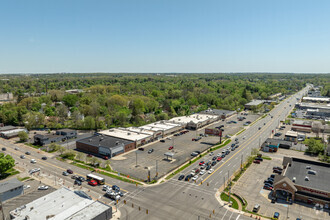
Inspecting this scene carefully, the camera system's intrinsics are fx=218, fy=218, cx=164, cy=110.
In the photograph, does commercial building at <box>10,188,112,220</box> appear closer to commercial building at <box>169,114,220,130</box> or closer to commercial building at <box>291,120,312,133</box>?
commercial building at <box>169,114,220,130</box>

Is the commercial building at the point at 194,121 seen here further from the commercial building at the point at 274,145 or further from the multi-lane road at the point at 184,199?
the multi-lane road at the point at 184,199

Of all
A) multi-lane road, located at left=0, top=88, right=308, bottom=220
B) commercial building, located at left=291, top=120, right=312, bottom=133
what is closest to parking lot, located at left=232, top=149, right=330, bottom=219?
multi-lane road, located at left=0, top=88, right=308, bottom=220

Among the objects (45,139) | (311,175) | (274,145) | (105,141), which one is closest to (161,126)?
(105,141)

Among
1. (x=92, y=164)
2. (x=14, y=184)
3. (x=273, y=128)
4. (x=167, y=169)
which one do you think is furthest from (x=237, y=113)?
(x=14, y=184)

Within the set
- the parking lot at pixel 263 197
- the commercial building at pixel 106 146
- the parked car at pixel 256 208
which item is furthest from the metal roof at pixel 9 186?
the parked car at pixel 256 208

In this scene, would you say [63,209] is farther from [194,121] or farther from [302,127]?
[302,127]

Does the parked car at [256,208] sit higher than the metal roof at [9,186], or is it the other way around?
the metal roof at [9,186]
